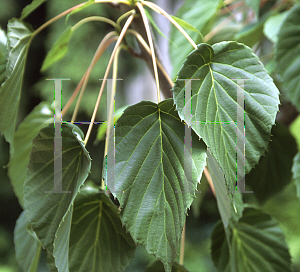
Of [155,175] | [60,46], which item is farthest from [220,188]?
[60,46]

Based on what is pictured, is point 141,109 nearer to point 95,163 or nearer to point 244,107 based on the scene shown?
point 244,107

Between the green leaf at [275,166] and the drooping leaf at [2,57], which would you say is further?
the green leaf at [275,166]

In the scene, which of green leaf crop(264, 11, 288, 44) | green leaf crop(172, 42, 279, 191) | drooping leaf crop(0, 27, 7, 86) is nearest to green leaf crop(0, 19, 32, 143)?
drooping leaf crop(0, 27, 7, 86)

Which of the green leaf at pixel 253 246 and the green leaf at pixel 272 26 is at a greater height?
the green leaf at pixel 272 26

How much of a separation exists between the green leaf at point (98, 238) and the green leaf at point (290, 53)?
0.18 metres

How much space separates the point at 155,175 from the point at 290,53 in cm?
19

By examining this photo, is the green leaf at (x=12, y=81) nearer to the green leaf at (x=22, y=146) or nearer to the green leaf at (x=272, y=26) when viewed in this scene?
the green leaf at (x=22, y=146)

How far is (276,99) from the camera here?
0.47ft

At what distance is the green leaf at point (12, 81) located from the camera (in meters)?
0.19

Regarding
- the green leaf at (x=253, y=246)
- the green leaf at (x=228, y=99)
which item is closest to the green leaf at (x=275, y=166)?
the green leaf at (x=253, y=246)

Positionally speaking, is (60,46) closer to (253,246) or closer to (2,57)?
(2,57)

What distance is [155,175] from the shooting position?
0.15 meters

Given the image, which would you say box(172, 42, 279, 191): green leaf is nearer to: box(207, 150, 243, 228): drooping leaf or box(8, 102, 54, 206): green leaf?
box(207, 150, 243, 228): drooping leaf

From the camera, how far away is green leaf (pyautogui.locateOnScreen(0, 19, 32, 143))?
0.61 feet
